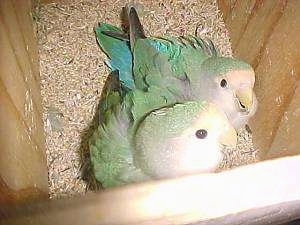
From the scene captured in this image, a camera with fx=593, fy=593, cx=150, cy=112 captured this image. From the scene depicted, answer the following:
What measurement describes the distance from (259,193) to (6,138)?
1.10 feet

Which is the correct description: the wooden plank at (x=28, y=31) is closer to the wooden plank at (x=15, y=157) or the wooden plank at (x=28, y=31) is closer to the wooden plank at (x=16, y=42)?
the wooden plank at (x=16, y=42)

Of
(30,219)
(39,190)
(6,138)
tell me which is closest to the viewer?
(30,219)

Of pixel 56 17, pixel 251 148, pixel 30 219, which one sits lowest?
pixel 251 148

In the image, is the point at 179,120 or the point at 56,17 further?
the point at 56,17

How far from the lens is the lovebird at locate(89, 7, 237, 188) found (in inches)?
32.6

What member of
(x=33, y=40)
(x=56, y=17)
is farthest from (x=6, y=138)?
(x=56, y=17)

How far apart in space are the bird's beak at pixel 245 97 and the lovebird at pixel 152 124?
0.29 ft

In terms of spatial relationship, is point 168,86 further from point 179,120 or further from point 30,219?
point 30,219

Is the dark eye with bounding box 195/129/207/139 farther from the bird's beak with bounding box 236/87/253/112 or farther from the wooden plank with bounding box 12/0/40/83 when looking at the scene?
the wooden plank with bounding box 12/0/40/83

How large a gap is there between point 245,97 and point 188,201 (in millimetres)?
424

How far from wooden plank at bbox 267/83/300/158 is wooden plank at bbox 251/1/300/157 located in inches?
0.5

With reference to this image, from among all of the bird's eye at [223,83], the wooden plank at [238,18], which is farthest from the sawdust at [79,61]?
the bird's eye at [223,83]

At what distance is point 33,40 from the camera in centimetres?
114

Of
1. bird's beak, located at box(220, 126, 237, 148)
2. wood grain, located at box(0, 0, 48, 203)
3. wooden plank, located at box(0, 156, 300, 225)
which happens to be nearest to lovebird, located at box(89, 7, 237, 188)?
bird's beak, located at box(220, 126, 237, 148)
